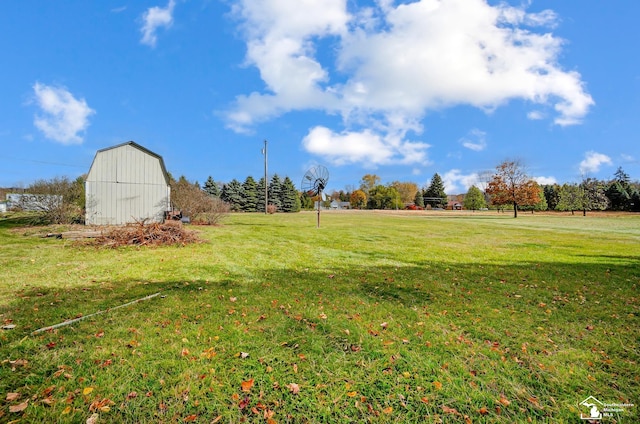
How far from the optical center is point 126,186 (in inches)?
635

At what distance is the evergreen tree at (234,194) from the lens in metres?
50.9

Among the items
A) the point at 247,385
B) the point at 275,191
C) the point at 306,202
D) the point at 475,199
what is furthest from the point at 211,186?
the point at 475,199

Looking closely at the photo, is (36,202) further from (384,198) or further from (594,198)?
(594,198)

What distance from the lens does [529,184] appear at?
126 feet

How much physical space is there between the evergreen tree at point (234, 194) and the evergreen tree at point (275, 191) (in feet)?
17.2

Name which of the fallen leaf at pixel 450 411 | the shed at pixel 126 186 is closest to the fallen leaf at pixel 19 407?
the fallen leaf at pixel 450 411

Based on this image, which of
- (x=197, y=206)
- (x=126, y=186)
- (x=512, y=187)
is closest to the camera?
(x=126, y=186)

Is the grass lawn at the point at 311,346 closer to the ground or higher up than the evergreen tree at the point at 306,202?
closer to the ground

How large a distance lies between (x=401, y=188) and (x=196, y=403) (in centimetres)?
8753

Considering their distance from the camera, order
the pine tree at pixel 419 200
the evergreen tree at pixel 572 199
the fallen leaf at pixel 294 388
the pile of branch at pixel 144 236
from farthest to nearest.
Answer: the pine tree at pixel 419 200 < the evergreen tree at pixel 572 199 < the pile of branch at pixel 144 236 < the fallen leaf at pixel 294 388

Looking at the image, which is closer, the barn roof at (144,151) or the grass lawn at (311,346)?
the grass lawn at (311,346)

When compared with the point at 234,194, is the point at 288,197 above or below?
below

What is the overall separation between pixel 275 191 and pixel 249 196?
480cm

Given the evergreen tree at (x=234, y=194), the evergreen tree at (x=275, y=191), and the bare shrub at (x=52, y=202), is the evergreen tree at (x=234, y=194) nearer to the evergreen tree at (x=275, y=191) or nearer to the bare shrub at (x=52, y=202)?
the evergreen tree at (x=275, y=191)
